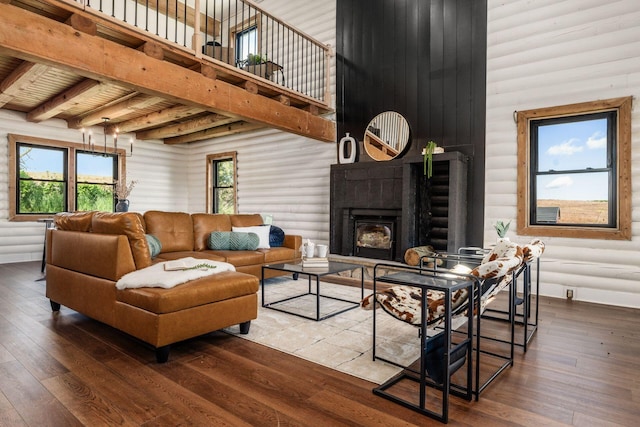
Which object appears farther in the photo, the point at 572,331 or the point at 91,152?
the point at 91,152

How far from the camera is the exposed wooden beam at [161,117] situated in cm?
575

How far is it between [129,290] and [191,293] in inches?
17.8

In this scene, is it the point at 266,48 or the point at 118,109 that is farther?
the point at 266,48

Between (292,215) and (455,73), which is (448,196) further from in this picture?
(292,215)

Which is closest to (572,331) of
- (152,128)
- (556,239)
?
(556,239)

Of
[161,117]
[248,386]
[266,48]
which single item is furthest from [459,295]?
[266,48]

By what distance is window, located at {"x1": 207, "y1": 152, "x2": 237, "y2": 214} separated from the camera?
808 centimetres

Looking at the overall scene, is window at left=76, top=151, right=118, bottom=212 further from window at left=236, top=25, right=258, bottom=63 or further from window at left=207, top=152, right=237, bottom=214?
window at left=236, top=25, right=258, bottom=63

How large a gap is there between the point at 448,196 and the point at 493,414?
323 centimetres

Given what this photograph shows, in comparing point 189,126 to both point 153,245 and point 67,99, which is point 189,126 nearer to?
point 67,99

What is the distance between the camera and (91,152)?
7250 millimetres

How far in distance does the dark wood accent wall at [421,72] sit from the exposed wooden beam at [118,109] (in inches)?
113

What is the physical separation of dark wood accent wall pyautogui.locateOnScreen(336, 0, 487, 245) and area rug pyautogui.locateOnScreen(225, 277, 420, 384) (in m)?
2.22

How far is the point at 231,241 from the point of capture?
484cm
